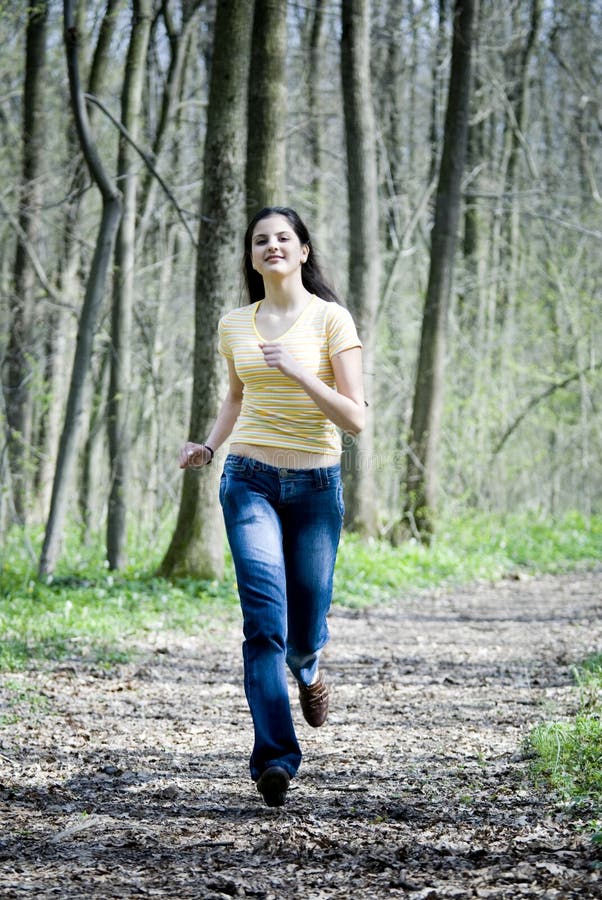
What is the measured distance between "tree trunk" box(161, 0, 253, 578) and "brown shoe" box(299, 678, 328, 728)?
4.62 meters

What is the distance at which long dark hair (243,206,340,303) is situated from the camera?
4082 millimetres

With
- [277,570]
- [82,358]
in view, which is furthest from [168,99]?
[277,570]

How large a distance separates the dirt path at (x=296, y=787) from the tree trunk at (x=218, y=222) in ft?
6.53

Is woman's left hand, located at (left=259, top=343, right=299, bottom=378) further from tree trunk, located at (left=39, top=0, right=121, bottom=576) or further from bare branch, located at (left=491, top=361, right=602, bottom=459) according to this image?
bare branch, located at (left=491, top=361, right=602, bottom=459)

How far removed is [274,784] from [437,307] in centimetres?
1034

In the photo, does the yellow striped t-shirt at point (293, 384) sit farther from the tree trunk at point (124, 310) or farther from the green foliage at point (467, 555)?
the tree trunk at point (124, 310)

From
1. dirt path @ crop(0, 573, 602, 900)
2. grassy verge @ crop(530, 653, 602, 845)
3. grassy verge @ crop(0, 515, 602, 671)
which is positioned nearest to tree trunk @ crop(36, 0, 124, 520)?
grassy verge @ crop(0, 515, 602, 671)

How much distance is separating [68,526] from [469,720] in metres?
9.00

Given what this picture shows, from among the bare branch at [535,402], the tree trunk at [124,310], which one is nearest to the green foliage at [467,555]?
the bare branch at [535,402]

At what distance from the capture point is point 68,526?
44.0ft

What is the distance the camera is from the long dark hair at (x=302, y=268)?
4082 mm

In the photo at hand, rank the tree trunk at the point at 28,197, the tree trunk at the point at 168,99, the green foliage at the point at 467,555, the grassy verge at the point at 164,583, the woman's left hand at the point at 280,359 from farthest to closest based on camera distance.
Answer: the tree trunk at the point at 168,99 < the tree trunk at the point at 28,197 < the green foliage at the point at 467,555 < the grassy verge at the point at 164,583 < the woman's left hand at the point at 280,359

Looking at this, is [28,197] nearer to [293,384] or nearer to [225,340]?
[225,340]

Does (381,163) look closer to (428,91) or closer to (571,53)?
(428,91)
